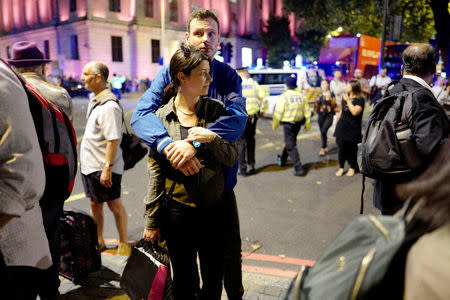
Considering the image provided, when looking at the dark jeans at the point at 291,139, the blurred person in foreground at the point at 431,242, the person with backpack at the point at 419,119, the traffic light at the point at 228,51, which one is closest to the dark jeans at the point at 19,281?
the blurred person in foreground at the point at 431,242

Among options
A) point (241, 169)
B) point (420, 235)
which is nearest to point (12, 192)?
point (420, 235)

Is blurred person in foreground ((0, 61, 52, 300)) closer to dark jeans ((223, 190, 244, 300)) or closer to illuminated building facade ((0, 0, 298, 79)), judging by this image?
dark jeans ((223, 190, 244, 300))

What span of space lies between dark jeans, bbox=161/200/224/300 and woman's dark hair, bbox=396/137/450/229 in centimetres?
143

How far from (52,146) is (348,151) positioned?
20.6 feet

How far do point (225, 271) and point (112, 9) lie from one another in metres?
38.9

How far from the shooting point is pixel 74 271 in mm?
3180

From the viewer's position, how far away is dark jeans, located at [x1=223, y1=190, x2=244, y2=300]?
7.98 ft

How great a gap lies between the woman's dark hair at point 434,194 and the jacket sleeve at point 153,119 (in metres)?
1.36

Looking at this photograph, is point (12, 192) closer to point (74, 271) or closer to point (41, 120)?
point (41, 120)

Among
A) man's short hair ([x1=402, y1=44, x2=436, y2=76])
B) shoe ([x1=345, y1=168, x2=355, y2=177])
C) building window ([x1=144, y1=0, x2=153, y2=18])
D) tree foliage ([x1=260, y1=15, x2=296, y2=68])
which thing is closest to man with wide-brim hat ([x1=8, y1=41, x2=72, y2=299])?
man's short hair ([x1=402, y1=44, x2=436, y2=76])

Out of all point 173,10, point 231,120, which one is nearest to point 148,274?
point 231,120

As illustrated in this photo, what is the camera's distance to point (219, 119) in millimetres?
2215

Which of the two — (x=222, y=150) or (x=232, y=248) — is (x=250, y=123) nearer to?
(x=232, y=248)

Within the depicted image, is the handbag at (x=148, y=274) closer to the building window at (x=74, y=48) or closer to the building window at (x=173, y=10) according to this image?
the building window at (x=74, y=48)
